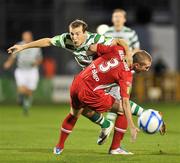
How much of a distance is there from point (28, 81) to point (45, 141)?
9.52m

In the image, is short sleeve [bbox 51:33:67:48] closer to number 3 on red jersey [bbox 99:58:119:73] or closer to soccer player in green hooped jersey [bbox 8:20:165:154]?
soccer player in green hooped jersey [bbox 8:20:165:154]

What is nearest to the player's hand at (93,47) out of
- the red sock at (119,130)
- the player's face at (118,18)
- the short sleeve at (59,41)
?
the short sleeve at (59,41)

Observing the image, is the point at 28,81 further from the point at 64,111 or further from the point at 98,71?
the point at 98,71

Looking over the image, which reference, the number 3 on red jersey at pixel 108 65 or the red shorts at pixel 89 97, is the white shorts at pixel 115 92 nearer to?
the red shorts at pixel 89 97

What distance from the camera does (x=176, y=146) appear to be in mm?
13266

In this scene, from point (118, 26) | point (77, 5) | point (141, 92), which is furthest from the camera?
point (77, 5)

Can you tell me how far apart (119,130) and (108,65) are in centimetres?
101

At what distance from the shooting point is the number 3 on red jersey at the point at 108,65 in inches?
456

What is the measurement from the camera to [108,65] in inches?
458

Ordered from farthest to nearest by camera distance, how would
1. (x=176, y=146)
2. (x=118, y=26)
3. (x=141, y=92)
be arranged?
(x=141, y=92)
(x=118, y=26)
(x=176, y=146)

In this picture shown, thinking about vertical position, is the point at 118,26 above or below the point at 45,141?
above

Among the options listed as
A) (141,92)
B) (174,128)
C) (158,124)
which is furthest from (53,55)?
(158,124)

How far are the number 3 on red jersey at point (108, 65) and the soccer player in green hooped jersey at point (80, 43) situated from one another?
0.20 meters

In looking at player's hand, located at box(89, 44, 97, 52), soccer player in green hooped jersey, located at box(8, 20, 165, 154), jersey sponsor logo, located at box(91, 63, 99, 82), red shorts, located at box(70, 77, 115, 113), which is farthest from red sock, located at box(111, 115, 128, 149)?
player's hand, located at box(89, 44, 97, 52)
